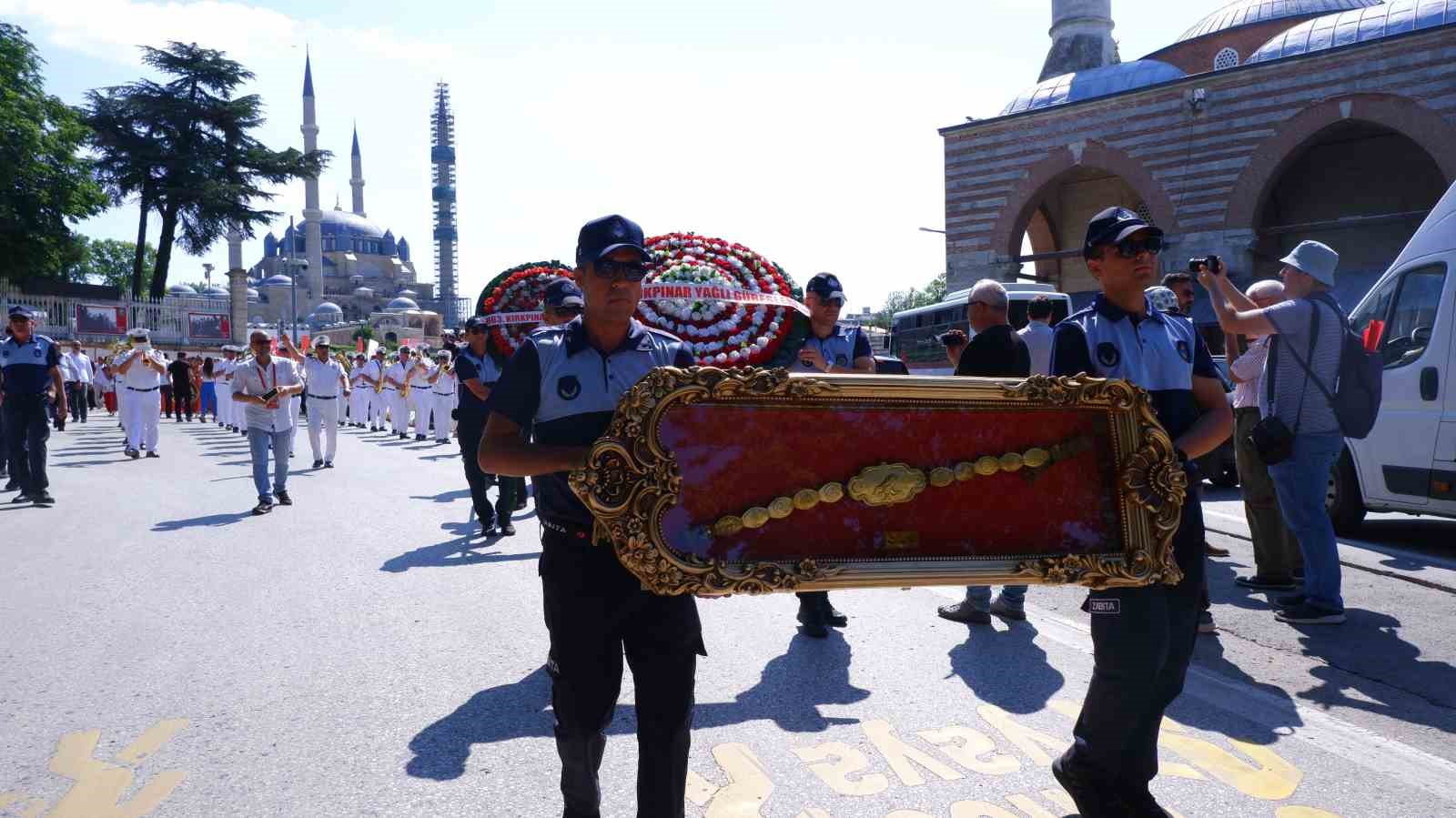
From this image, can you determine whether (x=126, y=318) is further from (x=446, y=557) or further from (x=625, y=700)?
(x=625, y=700)

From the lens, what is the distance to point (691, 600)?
2881 mm

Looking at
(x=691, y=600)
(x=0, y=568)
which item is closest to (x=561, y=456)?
(x=691, y=600)

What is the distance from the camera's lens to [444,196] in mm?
149375

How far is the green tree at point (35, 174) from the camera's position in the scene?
41469mm

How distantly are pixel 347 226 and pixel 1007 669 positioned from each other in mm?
144702

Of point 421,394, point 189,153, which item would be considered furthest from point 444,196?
point 421,394

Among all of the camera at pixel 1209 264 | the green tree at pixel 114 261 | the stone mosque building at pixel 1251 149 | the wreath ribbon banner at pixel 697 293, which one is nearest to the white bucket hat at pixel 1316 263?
the camera at pixel 1209 264

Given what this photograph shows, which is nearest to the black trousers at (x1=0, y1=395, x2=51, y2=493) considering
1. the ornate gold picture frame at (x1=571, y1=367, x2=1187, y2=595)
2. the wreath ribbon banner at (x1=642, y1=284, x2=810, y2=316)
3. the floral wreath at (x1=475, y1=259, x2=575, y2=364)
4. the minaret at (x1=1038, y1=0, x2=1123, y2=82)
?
the floral wreath at (x1=475, y1=259, x2=575, y2=364)

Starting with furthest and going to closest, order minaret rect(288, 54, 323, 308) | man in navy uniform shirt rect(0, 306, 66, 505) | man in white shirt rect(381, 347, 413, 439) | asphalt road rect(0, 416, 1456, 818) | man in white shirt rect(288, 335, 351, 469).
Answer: minaret rect(288, 54, 323, 308) < man in white shirt rect(381, 347, 413, 439) < man in white shirt rect(288, 335, 351, 469) < man in navy uniform shirt rect(0, 306, 66, 505) < asphalt road rect(0, 416, 1456, 818)

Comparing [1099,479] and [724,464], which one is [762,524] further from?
[1099,479]

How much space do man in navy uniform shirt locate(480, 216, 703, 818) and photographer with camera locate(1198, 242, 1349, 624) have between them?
169 inches

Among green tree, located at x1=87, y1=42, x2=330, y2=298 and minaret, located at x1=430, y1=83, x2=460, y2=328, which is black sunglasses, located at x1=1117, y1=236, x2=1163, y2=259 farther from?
→ minaret, located at x1=430, y1=83, x2=460, y2=328

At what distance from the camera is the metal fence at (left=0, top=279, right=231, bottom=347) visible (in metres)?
42.2

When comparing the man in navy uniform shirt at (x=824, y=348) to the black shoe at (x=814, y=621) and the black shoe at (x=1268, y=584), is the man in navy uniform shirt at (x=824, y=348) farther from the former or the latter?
the black shoe at (x=1268, y=584)
